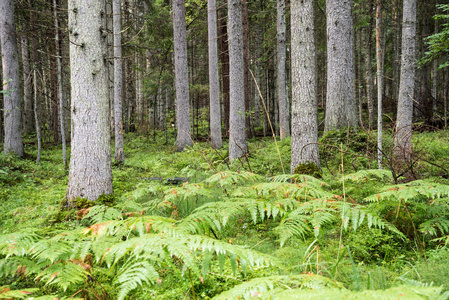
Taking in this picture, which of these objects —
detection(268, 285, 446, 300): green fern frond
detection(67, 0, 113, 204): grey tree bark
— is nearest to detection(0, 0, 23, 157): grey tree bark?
detection(67, 0, 113, 204): grey tree bark

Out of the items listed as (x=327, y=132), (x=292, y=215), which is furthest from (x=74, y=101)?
(x=327, y=132)

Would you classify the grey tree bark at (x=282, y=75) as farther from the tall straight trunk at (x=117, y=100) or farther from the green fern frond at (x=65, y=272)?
the green fern frond at (x=65, y=272)

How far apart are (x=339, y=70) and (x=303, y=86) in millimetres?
3486

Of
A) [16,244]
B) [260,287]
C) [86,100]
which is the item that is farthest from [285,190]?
[86,100]

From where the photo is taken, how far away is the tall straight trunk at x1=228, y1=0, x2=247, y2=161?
28.7ft

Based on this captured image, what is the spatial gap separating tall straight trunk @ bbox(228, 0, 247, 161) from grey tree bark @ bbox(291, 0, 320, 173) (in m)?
3.25

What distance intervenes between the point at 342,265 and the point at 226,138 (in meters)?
13.7

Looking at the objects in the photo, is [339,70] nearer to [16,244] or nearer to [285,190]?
[285,190]

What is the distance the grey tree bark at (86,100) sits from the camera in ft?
15.3

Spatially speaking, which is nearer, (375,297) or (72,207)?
(375,297)

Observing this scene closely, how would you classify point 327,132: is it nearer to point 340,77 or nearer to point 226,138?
point 340,77

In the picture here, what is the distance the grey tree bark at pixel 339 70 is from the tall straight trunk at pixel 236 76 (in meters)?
2.78

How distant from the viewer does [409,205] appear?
3.26 m

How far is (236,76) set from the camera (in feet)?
29.9
